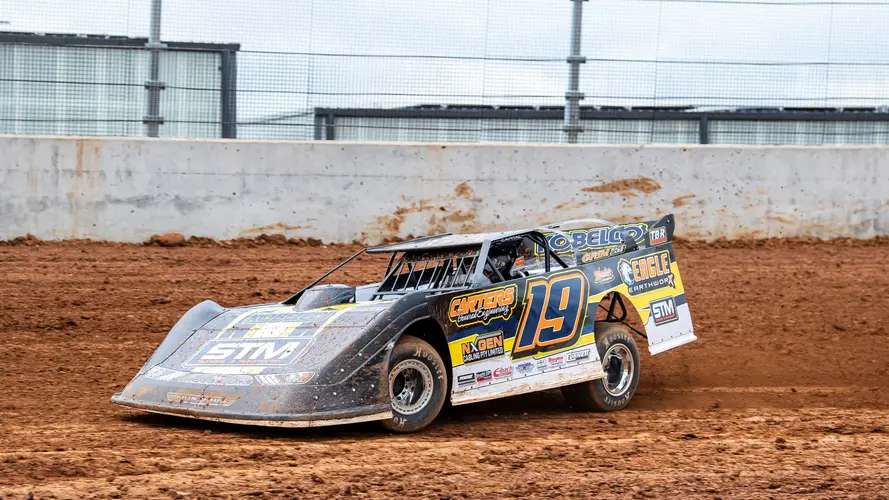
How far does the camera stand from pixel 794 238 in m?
13.7

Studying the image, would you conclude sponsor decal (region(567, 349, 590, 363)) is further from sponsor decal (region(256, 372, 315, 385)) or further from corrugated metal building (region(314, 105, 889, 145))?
corrugated metal building (region(314, 105, 889, 145))

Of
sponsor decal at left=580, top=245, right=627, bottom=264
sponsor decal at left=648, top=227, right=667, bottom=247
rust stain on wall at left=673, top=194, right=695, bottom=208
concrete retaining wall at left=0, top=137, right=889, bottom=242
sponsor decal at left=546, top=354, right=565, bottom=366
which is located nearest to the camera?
sponsor decal at left=546, top=354, right=565, bottom=366

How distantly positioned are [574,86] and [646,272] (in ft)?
20.1

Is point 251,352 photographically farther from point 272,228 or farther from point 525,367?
point 272,228

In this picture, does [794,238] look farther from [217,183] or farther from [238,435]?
[238,435]

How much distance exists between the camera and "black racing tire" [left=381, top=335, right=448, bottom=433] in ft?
21.1

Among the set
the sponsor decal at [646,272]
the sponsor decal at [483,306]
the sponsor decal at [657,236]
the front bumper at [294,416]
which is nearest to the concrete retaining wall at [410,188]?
the sponsor decal at [657,236]

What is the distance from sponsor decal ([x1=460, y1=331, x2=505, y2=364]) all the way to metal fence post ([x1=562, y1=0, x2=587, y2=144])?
7206 millimetres

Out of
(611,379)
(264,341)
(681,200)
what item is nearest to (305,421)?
(264,341)

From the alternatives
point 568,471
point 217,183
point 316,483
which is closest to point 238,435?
point 316,483

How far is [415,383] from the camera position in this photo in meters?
6.61

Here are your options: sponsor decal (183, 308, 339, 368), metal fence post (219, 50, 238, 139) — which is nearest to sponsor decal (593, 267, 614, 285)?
sponsor decal (183, 308, 339, 368)

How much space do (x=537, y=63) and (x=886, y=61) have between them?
4698 mm

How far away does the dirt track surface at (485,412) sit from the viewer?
5.18 meters
